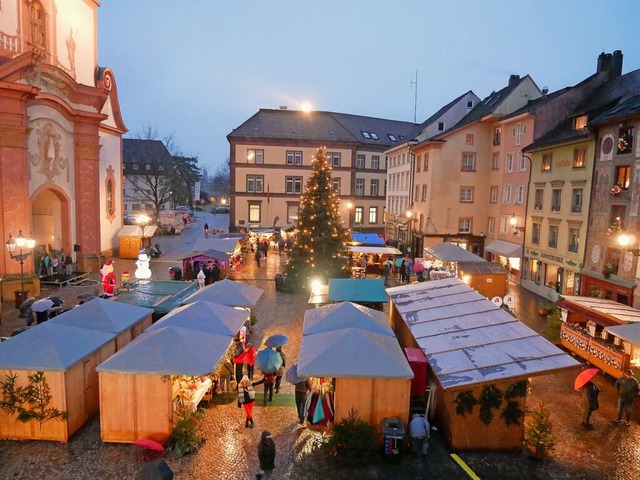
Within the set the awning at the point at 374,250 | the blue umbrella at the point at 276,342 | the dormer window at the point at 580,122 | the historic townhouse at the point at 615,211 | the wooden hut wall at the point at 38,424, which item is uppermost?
the dormer window at the point at 580,122

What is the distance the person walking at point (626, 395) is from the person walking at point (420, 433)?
554 centimetres

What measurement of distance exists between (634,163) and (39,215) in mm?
32522

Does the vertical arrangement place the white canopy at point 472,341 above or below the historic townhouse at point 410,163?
below

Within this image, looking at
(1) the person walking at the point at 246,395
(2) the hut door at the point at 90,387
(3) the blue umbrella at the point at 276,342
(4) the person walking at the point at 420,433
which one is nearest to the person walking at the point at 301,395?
(1) the person walking at the point at 246,395

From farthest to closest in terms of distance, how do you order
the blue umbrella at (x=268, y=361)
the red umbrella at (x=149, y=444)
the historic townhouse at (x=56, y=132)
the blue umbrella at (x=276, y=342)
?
the historic townhouse at (x=56, y=132) < the blue umbrella at (x=276, y=342) < the blue umbrella at (x=268, y=361) < the red umbrella at (x=149, y=444)

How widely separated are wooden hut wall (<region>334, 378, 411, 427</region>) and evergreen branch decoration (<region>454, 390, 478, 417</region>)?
1.05 m

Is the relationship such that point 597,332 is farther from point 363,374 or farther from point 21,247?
point 21,247

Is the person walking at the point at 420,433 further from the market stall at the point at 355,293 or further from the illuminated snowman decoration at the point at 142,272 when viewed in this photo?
the illuminated snowman decoration at the point at 142,272

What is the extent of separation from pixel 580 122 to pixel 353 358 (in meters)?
22.7

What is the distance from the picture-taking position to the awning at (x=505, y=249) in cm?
3069

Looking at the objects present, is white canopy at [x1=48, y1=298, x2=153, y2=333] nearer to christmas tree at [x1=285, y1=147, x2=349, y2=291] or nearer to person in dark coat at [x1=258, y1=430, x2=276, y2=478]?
person in dark coat at [x1=258, y1=430, x2=276, y2=478]

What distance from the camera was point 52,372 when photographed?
33.2 ft

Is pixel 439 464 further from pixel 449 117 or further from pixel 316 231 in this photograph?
pixel 449 117

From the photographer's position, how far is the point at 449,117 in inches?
1818
